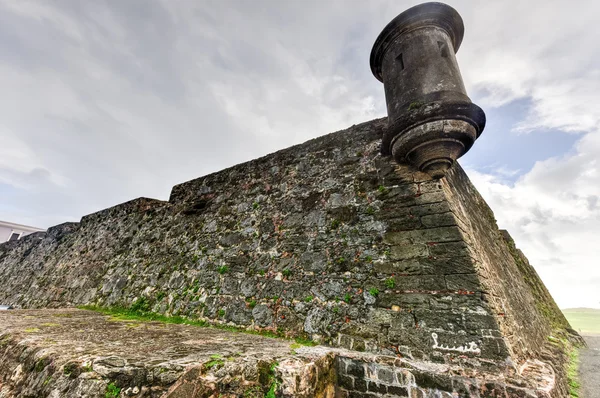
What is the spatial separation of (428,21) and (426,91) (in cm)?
147

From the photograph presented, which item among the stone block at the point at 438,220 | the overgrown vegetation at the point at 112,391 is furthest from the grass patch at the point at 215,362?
the stone block at the point at 438,220

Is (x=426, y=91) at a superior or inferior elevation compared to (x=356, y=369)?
superior

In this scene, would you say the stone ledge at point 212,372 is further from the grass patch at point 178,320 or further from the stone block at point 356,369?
the grass patch at point 178,320

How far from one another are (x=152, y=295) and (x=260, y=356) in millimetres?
4469

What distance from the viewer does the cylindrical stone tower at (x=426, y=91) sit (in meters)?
3.45

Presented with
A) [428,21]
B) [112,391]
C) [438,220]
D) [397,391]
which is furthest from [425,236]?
[428,21]

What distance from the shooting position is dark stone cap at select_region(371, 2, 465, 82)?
4270 millimetres

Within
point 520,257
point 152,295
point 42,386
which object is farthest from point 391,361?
point 520,257

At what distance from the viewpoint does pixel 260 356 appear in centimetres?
232

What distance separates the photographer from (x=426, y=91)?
379cm

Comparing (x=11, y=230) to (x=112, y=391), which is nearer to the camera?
(x=112, y=391)

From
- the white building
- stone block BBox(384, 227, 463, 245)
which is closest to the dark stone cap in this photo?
stone block BBox(384, 227, 463, 245)

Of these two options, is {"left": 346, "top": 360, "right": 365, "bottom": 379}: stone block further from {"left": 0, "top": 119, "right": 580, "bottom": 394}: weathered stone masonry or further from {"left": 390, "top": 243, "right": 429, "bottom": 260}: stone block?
{"left": 390, "top": 243, "right": 429, "bottom": 260}: stone block

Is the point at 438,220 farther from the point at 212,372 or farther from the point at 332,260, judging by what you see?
the point at 212,372
